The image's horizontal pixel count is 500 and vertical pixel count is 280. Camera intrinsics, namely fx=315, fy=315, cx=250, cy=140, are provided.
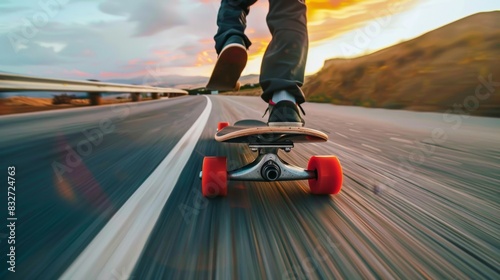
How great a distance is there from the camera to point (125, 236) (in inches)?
48.1

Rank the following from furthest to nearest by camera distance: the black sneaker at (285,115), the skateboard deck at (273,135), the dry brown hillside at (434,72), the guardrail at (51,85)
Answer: the dry brown hillside at (434,72) < the guardrail at (51,85) < the black sneaker at (285,115) < the skateboard deck at (273,135)

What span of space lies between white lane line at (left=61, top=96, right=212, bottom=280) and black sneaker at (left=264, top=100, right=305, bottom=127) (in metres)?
0.74

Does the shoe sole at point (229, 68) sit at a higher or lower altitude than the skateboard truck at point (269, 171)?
higher

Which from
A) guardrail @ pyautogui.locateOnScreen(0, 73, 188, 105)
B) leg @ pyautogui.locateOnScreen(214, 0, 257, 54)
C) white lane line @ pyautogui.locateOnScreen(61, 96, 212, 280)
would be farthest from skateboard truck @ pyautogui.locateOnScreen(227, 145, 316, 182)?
guardrail @ pyautogui.locateOnScreen(0, 73, 188, 105)

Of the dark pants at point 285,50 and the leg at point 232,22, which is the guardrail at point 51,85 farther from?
the dark pants at point 285,50

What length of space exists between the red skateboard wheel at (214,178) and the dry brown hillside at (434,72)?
8.07 m

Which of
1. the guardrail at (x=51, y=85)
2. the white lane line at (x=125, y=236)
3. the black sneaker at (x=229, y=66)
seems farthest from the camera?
the guardrail at (x=51, y=85)

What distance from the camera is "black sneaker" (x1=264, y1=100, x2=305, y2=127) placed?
1884 millimetres

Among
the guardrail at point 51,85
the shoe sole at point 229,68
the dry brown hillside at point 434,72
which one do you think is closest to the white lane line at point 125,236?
the shoe sole at point 229,68

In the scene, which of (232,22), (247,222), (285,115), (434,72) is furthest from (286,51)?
(434,72)

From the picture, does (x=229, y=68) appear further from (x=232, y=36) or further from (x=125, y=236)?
(x=125, y=236)

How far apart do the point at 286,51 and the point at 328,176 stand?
91 cm

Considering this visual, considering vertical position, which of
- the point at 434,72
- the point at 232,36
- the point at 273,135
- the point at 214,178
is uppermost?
the point at 434,72

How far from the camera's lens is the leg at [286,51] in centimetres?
207
